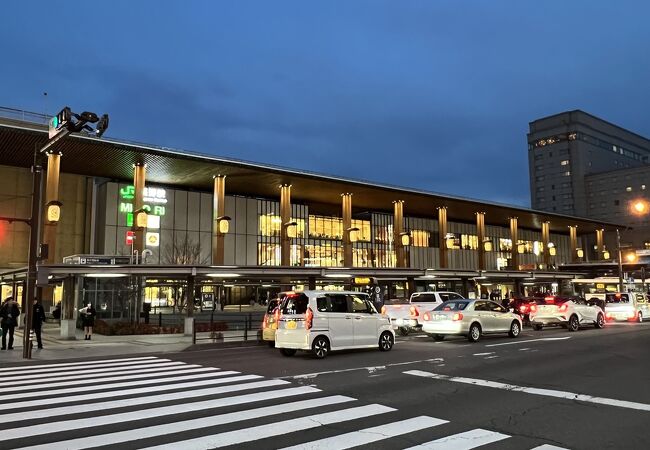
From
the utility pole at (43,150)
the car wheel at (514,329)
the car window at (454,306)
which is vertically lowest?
the car wheel at (514,329)

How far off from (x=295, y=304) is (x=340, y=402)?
6.85 meters

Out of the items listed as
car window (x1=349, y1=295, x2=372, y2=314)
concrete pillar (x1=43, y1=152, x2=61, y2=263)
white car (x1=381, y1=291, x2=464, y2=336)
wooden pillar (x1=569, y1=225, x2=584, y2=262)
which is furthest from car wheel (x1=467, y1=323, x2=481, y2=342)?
wooden pillar (x1=569, y1=225, x2=584, y2=262)

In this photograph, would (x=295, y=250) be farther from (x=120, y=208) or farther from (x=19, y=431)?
(x=19, y=431)

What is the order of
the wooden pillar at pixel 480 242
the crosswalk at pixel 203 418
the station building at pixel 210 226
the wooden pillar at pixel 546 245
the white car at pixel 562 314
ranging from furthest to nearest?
the wooden pillar at pixel 546 245 → the wooden pillar at pixel 480 242 → the station building at pixel 210 226 → the white car at pixel 562 314 → the crosswalk at pixel 203 418

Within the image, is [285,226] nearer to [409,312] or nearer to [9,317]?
[409,312]

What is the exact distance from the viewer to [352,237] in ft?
162

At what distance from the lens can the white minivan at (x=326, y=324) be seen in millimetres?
15422

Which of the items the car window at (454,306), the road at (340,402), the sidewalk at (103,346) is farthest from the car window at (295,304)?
the car window at (454,306)

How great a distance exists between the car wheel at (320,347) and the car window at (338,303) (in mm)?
932

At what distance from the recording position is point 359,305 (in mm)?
16891

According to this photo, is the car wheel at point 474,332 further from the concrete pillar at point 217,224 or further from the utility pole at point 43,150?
the concrete pillar at point 217,224

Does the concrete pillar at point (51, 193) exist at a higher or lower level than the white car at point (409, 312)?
higher

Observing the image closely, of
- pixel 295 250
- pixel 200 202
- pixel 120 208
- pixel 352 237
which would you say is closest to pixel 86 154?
pixel 120 208

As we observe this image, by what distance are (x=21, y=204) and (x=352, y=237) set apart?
95.1 feet
